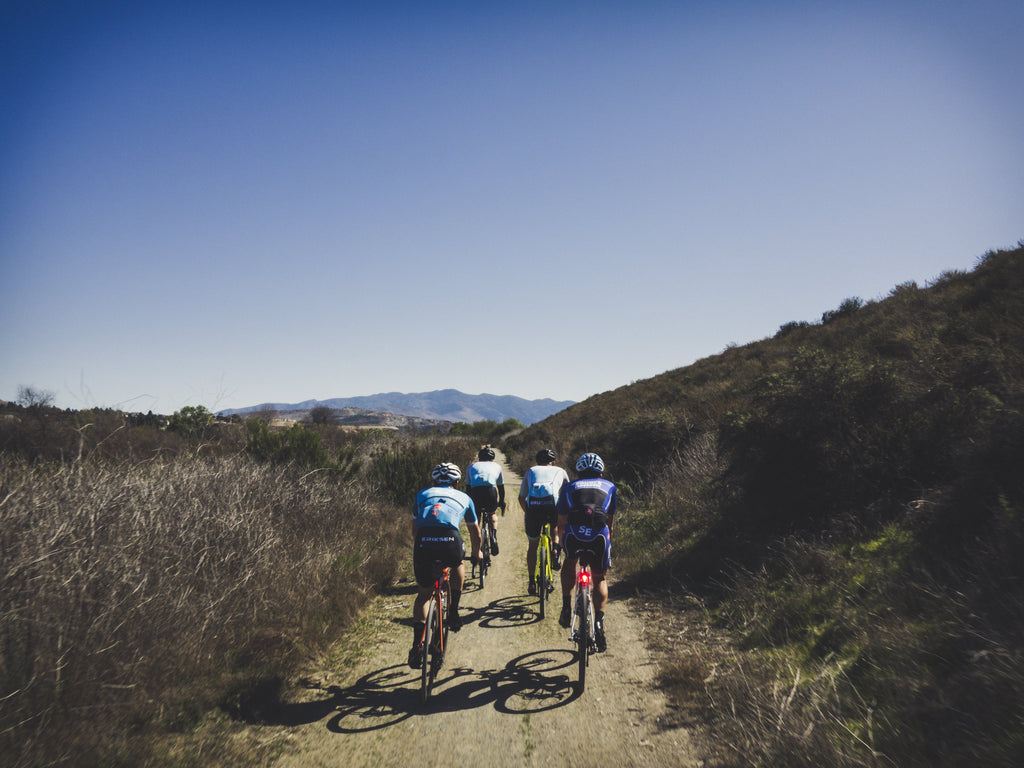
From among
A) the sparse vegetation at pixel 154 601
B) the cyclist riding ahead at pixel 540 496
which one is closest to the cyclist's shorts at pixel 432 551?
the sparse vegetation at pixel 154 601

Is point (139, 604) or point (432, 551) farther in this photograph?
point (432, 551)

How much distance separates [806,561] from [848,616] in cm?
109

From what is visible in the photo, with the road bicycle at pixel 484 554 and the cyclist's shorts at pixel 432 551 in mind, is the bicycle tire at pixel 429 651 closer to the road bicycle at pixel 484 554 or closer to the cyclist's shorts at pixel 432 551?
the cyclist's shorts at pixel 432 551

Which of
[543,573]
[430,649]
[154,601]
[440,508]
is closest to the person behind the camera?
[154,601]

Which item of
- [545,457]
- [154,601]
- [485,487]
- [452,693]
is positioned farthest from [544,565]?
[154,601]

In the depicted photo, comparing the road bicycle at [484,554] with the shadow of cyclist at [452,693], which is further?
the road bicycle at [484,554]

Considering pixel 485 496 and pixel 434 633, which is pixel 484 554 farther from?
pixel 434 633

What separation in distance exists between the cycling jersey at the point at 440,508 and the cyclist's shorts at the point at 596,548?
126 centimetres

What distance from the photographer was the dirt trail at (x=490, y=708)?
144 inches

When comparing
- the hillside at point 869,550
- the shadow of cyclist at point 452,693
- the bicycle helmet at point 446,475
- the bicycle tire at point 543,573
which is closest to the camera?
the hillside at point 869,550

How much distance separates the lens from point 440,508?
4.94 metres

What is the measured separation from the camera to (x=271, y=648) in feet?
16.3

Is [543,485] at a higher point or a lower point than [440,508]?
lower

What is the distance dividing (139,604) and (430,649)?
2.69 m
